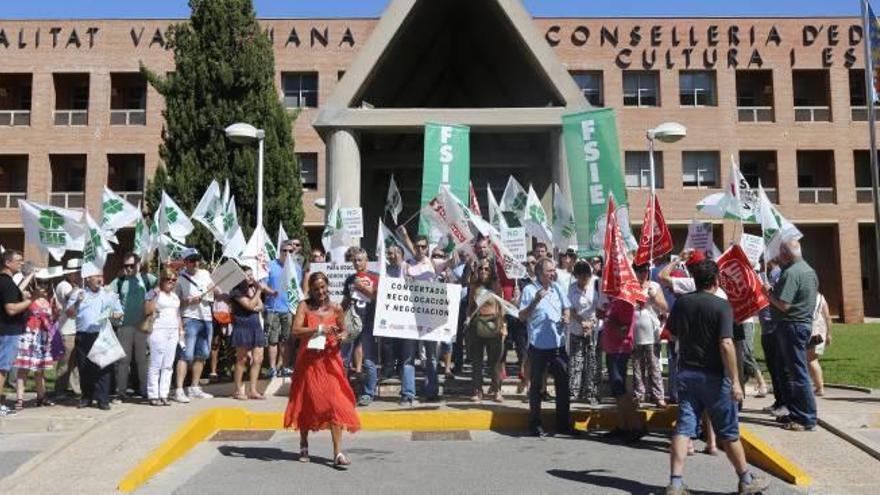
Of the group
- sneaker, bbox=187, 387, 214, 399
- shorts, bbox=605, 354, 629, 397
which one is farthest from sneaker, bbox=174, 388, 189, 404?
shorts, bbox=605, 354, 629, 397

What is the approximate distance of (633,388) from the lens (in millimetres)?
9477

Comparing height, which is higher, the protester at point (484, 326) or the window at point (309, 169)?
the window at point (309, 169)

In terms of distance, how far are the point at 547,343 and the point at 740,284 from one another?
2.05 meters

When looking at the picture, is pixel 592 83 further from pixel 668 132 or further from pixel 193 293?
pixel 193 293

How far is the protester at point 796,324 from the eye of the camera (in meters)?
7.94

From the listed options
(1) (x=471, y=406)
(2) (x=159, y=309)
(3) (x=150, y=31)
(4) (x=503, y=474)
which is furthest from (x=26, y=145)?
(4) (x=503, y=474)

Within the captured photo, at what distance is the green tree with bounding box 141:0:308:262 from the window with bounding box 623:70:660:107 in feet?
67.9

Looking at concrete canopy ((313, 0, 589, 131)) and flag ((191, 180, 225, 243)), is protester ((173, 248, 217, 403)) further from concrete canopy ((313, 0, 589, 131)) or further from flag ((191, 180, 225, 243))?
concrete canopy ((313, 0, 589, 131))

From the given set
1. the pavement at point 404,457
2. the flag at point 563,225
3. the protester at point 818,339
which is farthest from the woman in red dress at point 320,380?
the protester at point 818,339

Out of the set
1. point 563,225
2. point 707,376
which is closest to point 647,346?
point 707,376

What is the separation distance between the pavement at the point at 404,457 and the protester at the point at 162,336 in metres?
0.32

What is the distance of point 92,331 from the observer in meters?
9.51

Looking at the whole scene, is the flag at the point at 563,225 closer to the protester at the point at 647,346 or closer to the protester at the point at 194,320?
the protester at the point at 647,346

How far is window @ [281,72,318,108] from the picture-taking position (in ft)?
115
